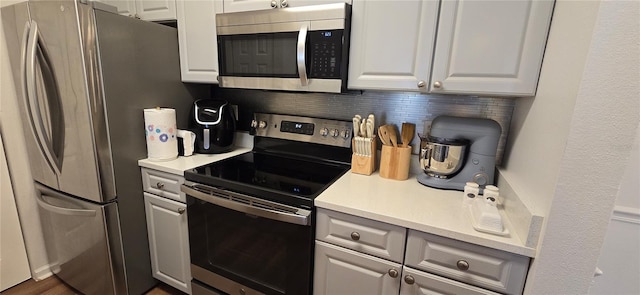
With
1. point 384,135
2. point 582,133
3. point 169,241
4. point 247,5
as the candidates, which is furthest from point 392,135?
point 169,241

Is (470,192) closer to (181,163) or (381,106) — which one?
(381,106)

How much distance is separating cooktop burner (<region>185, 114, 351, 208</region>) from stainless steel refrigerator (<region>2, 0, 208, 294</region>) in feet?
1.38

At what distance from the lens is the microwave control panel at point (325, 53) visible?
1.25m

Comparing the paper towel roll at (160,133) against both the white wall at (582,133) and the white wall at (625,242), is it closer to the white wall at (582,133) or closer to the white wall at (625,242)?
the white wall at (582,133)

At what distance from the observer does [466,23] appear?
1.06 m

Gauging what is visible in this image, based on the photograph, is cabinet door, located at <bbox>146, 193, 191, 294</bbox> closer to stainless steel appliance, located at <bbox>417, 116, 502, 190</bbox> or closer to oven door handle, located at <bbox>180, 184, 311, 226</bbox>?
oven door handle, located at <bbox>180, 184, 311, 226</bbox>

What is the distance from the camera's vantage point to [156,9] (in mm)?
1658

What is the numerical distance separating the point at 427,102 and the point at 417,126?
133mm

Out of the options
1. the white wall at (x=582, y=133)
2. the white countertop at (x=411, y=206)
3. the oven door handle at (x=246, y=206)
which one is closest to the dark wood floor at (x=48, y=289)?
the oven door handle at (x=246, y=206)

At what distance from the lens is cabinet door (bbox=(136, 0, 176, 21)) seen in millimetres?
1613

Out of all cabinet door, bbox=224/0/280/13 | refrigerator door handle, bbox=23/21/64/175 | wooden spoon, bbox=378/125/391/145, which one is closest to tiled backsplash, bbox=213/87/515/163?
wooden spoon, bbox=378/125/391/145

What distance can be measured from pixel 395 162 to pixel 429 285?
0.56 meters

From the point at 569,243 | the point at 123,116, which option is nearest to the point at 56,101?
the point at 123,116

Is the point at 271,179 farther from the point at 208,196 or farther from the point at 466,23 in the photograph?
the point at 466,23
